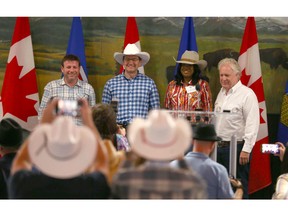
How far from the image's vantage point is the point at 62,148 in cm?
308

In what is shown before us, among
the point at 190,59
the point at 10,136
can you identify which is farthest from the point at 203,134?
the point at 190,59

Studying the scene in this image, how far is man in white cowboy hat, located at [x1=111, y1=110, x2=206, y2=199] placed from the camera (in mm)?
3027

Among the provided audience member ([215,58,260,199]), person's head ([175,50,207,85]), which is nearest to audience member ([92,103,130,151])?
audience member ([215,58,260,199])

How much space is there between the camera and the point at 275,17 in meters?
7.14

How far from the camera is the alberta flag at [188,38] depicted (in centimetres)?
685

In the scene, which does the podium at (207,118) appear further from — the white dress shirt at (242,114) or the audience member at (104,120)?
the audience member at (104,120)

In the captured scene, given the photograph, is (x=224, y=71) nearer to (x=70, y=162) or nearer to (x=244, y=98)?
(x=244, y=98)

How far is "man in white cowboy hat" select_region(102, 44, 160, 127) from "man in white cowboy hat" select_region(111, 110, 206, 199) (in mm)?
3095

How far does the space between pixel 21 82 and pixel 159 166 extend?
13.4 feet

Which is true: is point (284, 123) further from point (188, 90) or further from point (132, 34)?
point (132, 34)

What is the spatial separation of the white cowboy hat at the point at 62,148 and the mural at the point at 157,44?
4.08 metres

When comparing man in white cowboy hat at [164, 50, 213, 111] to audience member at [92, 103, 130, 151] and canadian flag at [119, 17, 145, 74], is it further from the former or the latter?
audience member at [92, 103, 130, 151]

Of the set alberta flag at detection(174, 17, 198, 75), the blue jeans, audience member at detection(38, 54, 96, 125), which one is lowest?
the blue jeans

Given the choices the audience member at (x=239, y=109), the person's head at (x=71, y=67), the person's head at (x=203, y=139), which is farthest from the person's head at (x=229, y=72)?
the person's head at (x=203, y=139)
